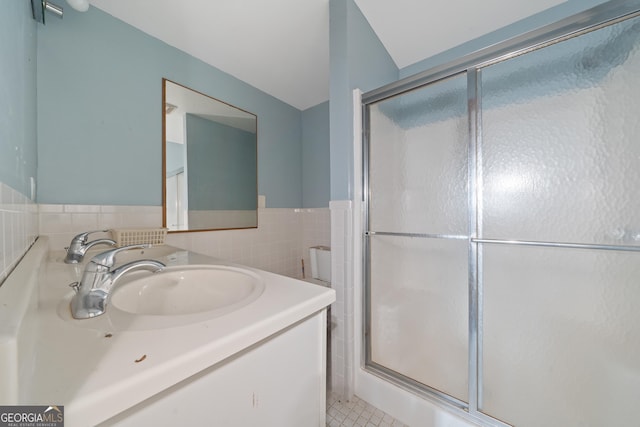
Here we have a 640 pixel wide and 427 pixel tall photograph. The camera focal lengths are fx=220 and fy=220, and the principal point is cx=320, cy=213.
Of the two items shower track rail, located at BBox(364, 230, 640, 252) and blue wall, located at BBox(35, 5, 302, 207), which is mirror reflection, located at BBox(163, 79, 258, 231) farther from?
shower track rail, located at BBox(364, 230, 640, 252)

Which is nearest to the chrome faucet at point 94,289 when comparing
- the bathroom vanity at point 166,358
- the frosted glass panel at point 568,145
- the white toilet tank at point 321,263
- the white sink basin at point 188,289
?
the bathroom vanity at point 166,358

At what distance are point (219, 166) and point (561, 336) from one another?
212 centimetres

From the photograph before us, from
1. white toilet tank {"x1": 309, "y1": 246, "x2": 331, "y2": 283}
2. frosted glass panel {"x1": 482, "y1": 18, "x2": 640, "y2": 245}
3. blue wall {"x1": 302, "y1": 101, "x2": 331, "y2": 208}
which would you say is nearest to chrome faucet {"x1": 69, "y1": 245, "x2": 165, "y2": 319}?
frosted glass panel {"x1": 482, "y1": 18, "x2": 640, "y2": 245}

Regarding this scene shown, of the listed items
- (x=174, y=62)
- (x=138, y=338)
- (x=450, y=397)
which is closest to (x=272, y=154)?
(x=174, y=62)

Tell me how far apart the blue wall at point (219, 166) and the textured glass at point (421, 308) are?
107cm

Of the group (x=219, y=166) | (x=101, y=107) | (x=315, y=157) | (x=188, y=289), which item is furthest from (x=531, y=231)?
(x=101, y=107)

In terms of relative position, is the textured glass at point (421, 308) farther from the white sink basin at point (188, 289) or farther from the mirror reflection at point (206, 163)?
the mirror reflection at point (206, 163)

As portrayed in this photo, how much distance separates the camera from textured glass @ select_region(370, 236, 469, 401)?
1.16 metres

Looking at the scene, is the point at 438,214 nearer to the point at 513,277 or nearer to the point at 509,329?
the point at 513,277

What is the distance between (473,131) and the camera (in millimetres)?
985

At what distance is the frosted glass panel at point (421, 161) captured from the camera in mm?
1136

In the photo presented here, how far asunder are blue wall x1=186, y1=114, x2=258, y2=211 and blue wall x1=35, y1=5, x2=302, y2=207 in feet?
0.60

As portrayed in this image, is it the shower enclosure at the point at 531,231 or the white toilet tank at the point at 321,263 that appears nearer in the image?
the shower enclosure at the point at 531,231

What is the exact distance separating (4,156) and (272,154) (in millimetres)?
1597
